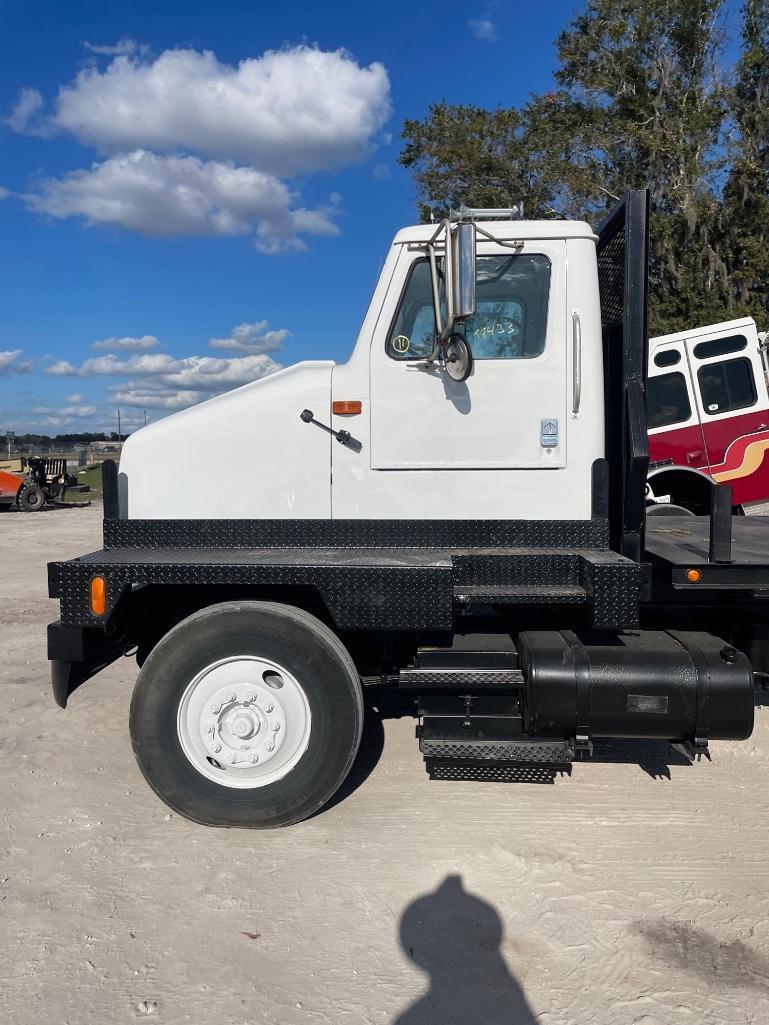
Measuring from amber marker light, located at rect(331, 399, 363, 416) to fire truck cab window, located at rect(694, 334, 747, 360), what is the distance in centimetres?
872

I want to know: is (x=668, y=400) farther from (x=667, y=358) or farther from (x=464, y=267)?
(x=464, y=267)

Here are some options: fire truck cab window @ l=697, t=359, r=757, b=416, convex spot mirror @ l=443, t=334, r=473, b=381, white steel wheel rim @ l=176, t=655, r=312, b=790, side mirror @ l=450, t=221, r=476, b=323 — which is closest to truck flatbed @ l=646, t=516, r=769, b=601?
convex spot mirror @ l=443, t=334, r=473, b=381

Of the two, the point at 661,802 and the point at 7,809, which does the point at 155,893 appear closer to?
the point at 7,809

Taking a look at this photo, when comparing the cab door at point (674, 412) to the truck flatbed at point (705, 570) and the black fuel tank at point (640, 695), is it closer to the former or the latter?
the truck flatbed at point (705, 570)

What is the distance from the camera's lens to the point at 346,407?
370 centimetres

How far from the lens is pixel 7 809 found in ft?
12.4

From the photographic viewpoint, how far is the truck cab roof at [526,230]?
3623 mm

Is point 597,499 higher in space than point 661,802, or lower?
higher

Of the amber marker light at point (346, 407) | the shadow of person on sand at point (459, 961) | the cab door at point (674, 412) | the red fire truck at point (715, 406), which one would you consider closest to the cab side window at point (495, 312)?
the amber marker light at point (346, 407)

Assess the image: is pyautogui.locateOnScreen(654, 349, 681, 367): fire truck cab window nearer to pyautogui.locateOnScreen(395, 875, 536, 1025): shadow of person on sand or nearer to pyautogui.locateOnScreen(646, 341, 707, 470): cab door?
pyautogui.locateOnScreen(646, 341, 707, 470): cab door

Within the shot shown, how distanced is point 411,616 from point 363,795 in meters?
1.14

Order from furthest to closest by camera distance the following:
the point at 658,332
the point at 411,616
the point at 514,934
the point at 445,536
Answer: the point at 658,332 < the point at 445,536 < the point at 411,616 < the point at 514,934

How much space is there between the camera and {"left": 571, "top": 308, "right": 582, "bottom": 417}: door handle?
357 cm

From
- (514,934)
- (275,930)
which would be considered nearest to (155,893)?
(275,930)
